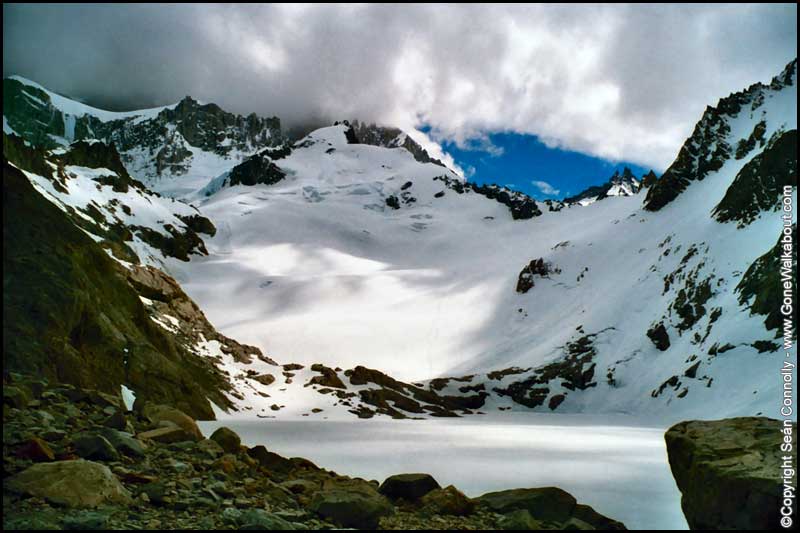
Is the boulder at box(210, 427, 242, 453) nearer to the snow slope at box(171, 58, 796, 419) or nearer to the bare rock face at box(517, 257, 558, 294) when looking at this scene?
the snow slope at box(171, 58, 796, 419)

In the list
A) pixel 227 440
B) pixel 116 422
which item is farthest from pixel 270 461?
pixel 116 422

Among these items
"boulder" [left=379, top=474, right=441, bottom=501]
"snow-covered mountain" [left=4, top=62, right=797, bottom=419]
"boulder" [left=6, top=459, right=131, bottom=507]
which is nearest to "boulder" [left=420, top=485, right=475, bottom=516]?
"boulder" [left=379, top=474, right=441, bottom=501]

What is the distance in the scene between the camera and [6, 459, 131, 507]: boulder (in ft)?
21.6

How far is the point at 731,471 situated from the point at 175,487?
9.67 m

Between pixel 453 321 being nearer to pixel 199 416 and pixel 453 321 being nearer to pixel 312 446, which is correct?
pixel 199 416

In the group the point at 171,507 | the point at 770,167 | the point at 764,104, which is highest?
the point at 764,104

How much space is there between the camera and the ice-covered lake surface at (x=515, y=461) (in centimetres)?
1397

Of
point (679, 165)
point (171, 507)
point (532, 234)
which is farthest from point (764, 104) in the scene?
point (171, 507)

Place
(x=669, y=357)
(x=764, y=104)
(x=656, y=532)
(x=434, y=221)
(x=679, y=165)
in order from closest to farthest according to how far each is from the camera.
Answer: (x=656, y=532)
(x=669, y=357)
(x=764, y=104)
(x=679, y=165)
(x=434, y=221)

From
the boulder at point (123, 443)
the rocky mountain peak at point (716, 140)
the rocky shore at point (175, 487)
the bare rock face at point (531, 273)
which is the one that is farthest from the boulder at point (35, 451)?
the rocky mountain peak at point (716, 140)

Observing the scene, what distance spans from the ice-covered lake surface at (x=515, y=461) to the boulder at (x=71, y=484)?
9713 mm

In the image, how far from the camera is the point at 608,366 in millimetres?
64500

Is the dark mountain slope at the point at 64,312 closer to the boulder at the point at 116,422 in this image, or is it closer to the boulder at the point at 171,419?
the boulder at the point at 171,419

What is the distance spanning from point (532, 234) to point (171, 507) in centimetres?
16922
